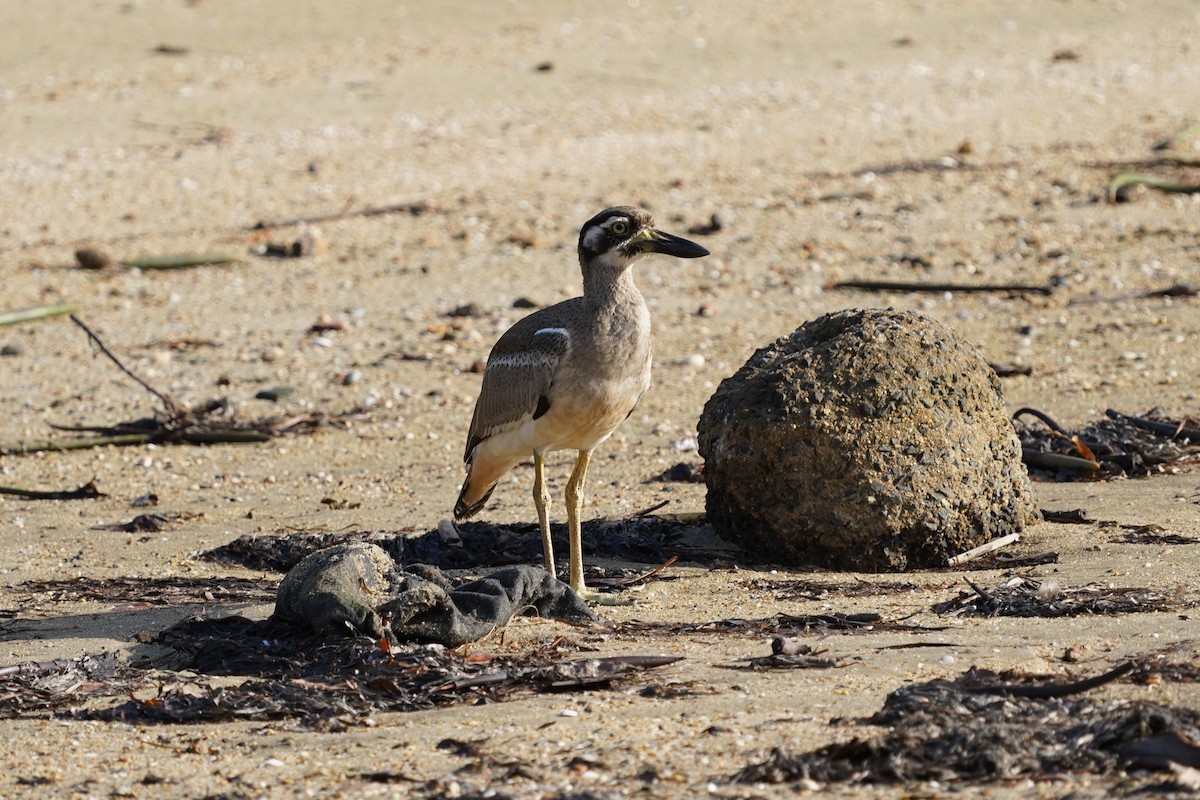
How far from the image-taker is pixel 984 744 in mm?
4207

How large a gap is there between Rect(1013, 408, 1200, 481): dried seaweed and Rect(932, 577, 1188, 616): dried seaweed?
1825mm

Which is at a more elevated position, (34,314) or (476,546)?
(34,314)

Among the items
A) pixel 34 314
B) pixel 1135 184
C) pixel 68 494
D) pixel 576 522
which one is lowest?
pixel 68 494

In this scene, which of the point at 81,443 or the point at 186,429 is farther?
the point at 186,429

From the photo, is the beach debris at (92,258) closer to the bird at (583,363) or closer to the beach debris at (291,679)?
the bird at (583,363)

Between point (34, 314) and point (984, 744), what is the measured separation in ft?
28.0

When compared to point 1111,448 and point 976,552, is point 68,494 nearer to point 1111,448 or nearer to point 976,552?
point 976,552

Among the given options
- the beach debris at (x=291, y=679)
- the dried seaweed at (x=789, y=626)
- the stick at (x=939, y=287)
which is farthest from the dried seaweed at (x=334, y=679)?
→ the stick at (x=939, y=287)

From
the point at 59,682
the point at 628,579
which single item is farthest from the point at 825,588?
the point at 59,682

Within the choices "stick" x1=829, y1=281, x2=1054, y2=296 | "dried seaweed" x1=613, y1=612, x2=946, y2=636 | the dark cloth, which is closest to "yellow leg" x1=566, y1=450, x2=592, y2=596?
the dark cloth

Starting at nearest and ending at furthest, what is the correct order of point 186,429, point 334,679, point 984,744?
point 984,744, point 334,679, point 186,429


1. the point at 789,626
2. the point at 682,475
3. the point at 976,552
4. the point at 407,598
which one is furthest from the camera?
the point at 682,475

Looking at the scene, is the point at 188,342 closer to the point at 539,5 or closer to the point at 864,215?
the point at 864,215

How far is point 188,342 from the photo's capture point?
11.3m
